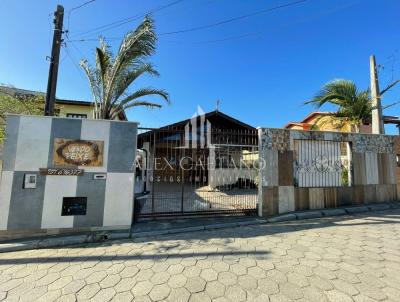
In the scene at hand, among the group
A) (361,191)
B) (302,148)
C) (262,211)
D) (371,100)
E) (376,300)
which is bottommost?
(376,300)

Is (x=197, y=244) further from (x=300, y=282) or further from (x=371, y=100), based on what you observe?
(x=371, y=100)

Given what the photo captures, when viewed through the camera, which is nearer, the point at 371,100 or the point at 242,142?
the point at 242,142

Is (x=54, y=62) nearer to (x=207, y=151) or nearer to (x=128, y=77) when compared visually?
(x=128, y=77)

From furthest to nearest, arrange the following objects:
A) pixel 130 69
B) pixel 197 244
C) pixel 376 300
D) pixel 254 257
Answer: pixel 130 69 < pixel 197 244 < pixel 254 257 < pixel 376 300

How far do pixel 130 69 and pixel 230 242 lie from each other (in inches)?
241

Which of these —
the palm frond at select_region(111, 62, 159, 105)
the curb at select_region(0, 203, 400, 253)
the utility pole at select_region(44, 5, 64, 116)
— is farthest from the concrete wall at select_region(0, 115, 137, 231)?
the palm frond at select_region(111, 62, 159, 105)

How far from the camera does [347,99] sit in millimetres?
8703

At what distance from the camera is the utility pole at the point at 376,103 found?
28.3ft

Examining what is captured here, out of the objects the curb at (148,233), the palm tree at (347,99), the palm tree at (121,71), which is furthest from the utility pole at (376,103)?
the palm tree at (121,71)

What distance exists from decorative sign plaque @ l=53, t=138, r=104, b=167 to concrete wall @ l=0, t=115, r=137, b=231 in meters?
0.09

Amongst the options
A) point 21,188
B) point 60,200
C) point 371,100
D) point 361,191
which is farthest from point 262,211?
point 371,100

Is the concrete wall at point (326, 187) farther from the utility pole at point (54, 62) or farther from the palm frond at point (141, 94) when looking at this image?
the utility pole at point (54, 62)

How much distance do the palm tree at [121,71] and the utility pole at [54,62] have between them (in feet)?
3.58

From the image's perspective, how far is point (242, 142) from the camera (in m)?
6.83
